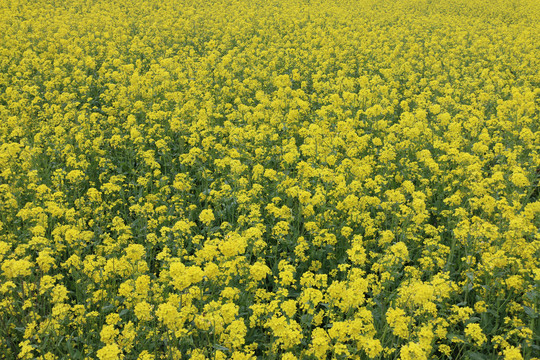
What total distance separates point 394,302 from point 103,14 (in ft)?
60.3

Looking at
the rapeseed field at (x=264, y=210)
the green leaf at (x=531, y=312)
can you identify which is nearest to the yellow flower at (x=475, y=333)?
the rapeseed field at (x=264, y=210)

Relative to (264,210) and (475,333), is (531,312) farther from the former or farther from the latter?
(264,210)

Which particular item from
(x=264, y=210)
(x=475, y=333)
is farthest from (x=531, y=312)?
(x=264, y=210)

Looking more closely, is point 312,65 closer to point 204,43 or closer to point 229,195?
point 204,43

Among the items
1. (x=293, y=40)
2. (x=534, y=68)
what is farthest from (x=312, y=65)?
(x=534, y=68)

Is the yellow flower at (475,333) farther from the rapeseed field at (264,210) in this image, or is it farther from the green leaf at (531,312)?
the green leaf at (531,312)

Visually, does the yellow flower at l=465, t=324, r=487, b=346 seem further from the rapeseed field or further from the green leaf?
the green leaf

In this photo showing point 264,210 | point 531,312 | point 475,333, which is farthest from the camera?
point 264,210

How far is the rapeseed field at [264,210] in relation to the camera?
4.28 meters

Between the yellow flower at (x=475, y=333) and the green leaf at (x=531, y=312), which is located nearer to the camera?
the yellow flower at (x=475, y=333)

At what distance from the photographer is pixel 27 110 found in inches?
373

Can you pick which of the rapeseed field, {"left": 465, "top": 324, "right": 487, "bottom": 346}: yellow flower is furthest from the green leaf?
{"left": 465, "top": 324, "right": 487, "bottom": 346}: yellow flower

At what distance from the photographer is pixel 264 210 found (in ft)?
21.9

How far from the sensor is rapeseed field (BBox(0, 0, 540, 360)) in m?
4.28
